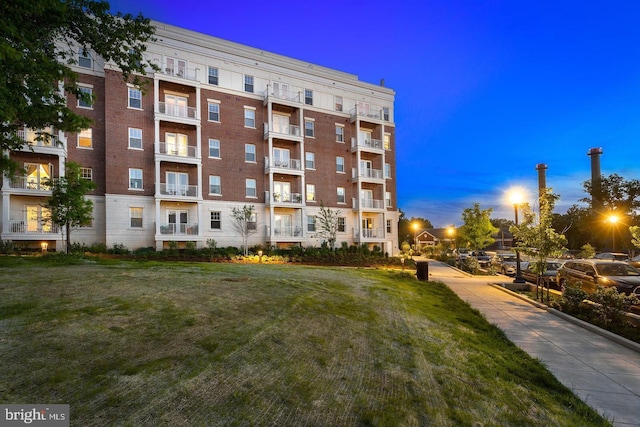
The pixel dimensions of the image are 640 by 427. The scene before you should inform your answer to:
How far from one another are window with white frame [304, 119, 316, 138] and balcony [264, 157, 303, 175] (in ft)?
11.1

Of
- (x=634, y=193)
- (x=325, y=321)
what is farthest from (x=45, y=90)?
(x=634, y=193)

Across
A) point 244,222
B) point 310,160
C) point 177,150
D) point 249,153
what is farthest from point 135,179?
point 310,160

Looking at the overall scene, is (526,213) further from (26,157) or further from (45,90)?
Result: (26,157)

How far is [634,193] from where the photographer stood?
43594 mm

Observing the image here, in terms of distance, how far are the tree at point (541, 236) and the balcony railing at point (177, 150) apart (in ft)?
78.4

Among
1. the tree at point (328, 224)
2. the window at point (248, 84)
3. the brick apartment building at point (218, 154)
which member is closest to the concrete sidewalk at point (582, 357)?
the tree at point (328, 224)

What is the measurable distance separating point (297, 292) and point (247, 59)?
27.8 metres

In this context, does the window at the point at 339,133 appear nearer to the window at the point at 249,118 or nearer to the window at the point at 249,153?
the window at the point at 249,118

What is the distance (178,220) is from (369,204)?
18787mm

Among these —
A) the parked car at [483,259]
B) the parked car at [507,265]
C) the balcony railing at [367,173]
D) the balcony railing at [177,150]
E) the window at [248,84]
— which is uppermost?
the window at [248,84]

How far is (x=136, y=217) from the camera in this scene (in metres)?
27.0

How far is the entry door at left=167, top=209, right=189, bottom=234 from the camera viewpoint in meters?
27.5

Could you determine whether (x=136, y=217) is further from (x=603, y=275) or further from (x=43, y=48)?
(x=603, y=275)

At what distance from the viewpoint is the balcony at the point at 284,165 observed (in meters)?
32.1
